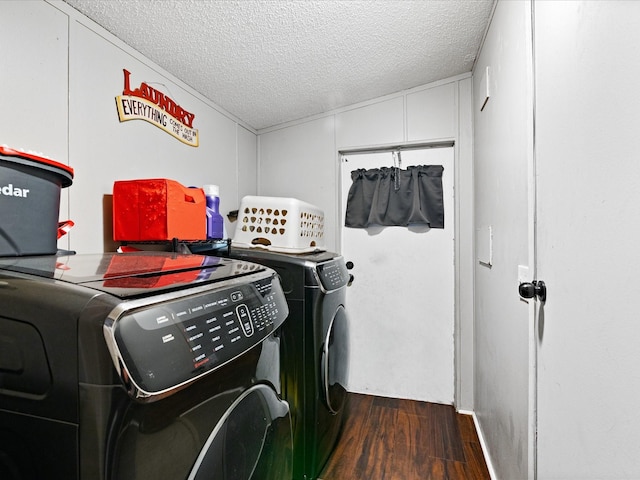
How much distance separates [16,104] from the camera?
1.24 metres

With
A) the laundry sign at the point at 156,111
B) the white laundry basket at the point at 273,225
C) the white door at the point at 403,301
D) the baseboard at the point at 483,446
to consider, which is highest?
the laundry sign at the point at 156,111

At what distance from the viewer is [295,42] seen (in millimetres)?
1854

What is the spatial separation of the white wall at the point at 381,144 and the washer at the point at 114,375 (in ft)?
7.33

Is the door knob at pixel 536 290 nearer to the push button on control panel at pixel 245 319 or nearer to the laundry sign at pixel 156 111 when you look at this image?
the push button on control panel at pixel 245 319

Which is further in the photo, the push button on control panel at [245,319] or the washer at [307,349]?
the washer at [307,349]

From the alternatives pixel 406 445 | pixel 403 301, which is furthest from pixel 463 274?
pixel 406 445

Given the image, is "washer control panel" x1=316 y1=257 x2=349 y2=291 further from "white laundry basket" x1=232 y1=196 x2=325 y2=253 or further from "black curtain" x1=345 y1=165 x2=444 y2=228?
"black curtain" x1=345 y1=165 x2=444 y2=228

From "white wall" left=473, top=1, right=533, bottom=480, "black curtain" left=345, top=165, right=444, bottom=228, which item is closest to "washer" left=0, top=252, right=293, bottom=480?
"white wall" left=473, top=1, right=533, bottom=480

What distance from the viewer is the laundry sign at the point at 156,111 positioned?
5.52 feet

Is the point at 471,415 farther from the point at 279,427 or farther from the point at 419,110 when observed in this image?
the point at 419,110

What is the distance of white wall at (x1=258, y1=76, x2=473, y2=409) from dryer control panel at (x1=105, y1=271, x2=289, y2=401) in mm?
2134

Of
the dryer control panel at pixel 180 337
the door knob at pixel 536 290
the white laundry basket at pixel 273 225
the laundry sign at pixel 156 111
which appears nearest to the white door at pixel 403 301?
the white laundry basket at pixel 273 225

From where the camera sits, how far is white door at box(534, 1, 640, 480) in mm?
681

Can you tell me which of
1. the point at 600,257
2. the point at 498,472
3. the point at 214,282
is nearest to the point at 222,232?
the point at 214,282
